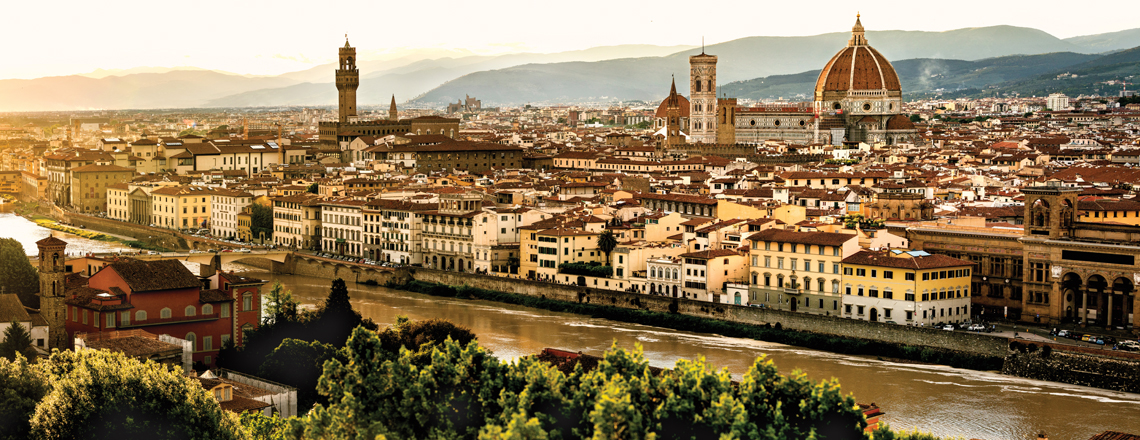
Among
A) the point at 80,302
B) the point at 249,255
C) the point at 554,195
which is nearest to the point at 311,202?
the point at 249,255

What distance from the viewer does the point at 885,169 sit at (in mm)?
40750

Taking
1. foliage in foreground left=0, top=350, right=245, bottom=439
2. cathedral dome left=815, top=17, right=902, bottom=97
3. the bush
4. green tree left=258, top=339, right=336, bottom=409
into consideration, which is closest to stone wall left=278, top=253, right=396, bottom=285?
the bush

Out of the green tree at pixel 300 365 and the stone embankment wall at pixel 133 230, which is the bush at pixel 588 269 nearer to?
the green tree at pixel 300 365

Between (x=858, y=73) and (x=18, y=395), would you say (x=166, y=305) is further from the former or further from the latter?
(x=858, y=73)

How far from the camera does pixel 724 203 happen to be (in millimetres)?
30047

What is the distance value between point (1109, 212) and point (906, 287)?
4320 mm

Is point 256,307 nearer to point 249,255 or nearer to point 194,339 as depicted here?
point 194,339

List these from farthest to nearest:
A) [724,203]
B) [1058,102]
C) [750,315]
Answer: [1058,102] < [724,203] < [750,315]

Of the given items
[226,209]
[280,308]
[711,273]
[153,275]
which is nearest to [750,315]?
[711,273]

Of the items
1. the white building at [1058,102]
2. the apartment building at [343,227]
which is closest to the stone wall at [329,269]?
the apartment building at [343,227]

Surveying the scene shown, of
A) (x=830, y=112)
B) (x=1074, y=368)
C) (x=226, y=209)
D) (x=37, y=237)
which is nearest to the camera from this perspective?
(x=1074, y=368)

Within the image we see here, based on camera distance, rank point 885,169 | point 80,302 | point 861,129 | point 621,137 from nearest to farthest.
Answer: point 80,302 → point 885,169 → point 861,129 → point 621,137

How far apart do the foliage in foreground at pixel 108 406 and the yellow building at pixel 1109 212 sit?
1558 centimetres

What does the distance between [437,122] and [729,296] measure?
2000 inches
